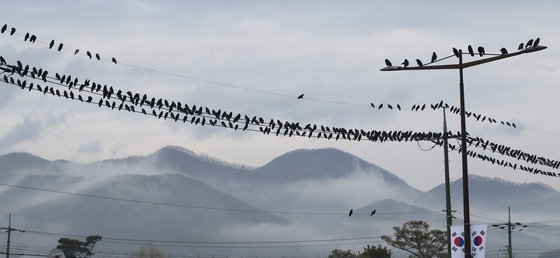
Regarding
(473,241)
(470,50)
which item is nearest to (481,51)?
(470,50)

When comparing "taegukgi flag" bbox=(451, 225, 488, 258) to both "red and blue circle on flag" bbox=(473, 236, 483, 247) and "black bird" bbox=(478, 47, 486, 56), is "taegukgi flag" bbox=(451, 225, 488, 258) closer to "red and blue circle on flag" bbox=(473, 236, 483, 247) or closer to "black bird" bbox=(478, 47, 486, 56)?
"red and blue circle on flag" bbox=(473, 236, 483, 247)

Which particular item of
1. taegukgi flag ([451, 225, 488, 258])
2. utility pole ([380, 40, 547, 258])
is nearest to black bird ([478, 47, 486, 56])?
utility pole ([380, 40, 547, 258])

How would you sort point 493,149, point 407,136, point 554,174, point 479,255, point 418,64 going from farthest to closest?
point 554,174 < point 493,149 < point 407,136 < point 418,64 < point 479,255

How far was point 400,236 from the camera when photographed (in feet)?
416

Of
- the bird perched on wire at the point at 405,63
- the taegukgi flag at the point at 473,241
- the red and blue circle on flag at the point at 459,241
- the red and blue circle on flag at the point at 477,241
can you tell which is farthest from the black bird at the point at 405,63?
the red and blue circle on flag at the point at 477,241

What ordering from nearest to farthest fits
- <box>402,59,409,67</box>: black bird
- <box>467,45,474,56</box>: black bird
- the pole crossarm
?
the pole crossarm → <box>467,45,474,56</box>: black bird → <box>402,59,409,67</box>: black bird

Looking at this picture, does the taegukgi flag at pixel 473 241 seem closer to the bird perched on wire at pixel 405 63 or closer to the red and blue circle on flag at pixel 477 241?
the red and blue circle on flag at pixel 477 241

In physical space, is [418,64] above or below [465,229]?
above

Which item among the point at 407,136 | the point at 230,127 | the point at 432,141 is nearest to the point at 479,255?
the point at 230,127

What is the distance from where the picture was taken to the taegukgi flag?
3142cm

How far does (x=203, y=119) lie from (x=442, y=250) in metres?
93.0

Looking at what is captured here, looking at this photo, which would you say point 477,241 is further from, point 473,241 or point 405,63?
point 405,63

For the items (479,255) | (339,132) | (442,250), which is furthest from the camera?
(442,250)

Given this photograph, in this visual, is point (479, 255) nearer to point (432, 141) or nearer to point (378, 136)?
point (378, 136)
